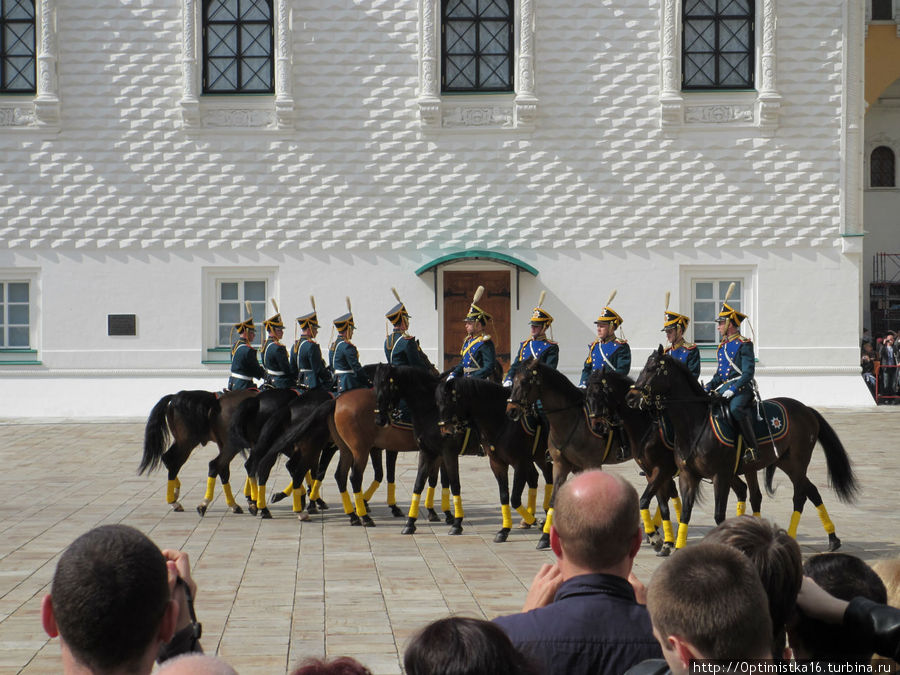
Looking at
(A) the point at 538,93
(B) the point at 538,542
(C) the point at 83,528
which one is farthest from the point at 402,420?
(A) the point at 538,93

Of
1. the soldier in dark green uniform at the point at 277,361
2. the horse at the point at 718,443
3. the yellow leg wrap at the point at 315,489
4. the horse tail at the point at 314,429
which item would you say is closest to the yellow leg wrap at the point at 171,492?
the horse tail at the point at 314,429

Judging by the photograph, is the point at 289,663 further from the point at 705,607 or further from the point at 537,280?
the point at 537,280

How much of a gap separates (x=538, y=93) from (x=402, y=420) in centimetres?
1386

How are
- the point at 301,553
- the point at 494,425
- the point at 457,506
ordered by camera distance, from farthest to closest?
the point at 494,425 → the point at 457,506 → the point at 301,553

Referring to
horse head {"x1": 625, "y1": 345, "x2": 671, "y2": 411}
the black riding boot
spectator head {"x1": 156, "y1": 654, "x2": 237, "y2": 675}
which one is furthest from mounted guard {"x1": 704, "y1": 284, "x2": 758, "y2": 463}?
spectator head {"x1": 156, "y1": 654, "x2": 237, "y2": 675}

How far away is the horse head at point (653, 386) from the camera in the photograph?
11.0 meters

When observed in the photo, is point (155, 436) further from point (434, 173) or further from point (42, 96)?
point (42, 96)

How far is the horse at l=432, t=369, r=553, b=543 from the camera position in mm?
12016

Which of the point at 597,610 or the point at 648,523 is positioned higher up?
the point at 597,610

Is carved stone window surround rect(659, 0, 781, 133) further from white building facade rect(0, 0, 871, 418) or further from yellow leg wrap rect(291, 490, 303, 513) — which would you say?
yellow leg wrap rect(291, 490, 303, 513)

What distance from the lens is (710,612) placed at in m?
2.69

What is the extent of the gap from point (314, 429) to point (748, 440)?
486 cm

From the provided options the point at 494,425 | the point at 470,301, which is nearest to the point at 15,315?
the point at 470,301

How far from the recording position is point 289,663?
22.2 feet
